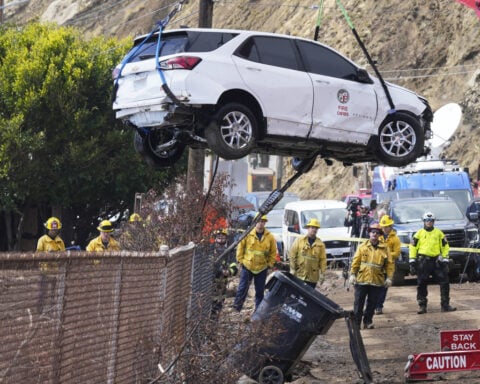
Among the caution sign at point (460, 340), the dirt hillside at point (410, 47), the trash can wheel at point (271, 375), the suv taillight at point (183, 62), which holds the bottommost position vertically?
the trash can wheel at point (271, 375)

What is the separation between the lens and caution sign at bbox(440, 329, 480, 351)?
11.6 m

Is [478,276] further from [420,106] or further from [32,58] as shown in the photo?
[32,58]

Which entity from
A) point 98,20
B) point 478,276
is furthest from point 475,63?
point 98,20

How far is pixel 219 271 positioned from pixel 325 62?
10.2 ft

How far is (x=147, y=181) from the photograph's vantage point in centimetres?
2773

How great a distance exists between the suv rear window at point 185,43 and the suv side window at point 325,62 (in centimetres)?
93

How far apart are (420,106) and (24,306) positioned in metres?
8.58

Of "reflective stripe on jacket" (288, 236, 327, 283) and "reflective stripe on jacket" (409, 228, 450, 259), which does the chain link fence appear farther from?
"reflective stripe on jacket" (409, 228, 450, 259)

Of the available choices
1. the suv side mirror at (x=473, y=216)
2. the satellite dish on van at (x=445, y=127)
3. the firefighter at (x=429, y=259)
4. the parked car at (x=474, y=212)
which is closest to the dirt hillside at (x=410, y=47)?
the satellite dish on van at (x=445, y=127)

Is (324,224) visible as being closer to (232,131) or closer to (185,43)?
(232,131)

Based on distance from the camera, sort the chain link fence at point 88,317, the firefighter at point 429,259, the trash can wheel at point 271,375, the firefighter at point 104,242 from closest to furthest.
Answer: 1. the chain link fence at point 88,317
2. the trash can wheel at point 271,375
3. the firefighter at point 104,242
4. the firefighter at point 429,259

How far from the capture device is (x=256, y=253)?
1502 centimetres

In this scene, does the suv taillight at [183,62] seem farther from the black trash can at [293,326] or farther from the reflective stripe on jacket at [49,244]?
the reflective stripe on jacket at [49,244]

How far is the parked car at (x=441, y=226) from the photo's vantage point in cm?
2062
